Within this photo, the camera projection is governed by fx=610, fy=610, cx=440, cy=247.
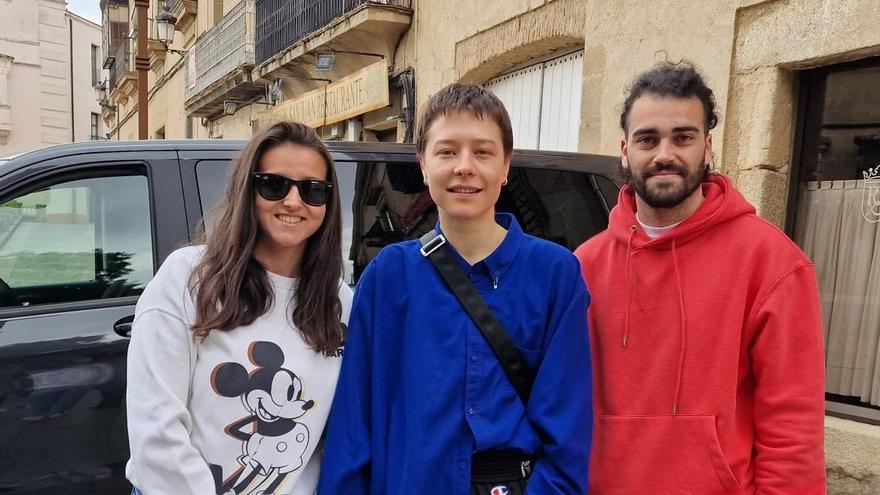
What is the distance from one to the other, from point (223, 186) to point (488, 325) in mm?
1450

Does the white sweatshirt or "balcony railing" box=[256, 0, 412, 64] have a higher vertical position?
"balcony railing" box=[256, 0, 412, 64]

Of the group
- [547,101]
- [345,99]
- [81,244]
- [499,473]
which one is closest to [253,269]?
[499,473]

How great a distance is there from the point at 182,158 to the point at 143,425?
4.34ft

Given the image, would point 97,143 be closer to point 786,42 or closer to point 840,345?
point 786,42

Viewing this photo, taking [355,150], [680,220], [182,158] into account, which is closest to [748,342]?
[680,220]

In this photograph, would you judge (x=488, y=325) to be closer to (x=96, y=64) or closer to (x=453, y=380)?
(x=453, y=380)

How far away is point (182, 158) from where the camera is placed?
2.35 meters

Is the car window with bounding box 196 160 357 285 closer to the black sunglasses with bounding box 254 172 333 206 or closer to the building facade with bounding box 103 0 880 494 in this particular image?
the black sunglasses with bounding box 254 172 333 206

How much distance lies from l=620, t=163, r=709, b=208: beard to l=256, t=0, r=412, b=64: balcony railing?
6442 mm

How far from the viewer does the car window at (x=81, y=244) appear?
2271mm

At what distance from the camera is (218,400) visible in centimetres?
138

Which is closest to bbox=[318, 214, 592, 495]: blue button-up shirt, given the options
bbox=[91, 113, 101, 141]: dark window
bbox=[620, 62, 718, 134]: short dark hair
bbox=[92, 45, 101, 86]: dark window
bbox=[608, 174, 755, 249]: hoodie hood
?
bbox=[608, 174, 755, 249]: hoodie hood

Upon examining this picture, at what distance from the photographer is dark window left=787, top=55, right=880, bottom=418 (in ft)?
10.8

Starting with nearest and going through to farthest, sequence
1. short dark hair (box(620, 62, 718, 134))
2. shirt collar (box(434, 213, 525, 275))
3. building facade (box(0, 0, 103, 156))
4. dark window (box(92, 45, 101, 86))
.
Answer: shirt collar (box(434, 213, 525, 275))
short dark hair (box(620, 62, 718, 134))
building facade (box(0, 0, 103, 156))
dark window (box(92, 45, 101, 86))
